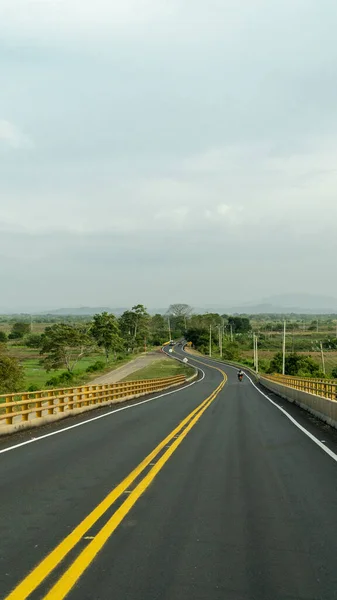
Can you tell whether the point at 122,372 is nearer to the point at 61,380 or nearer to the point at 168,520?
the point at 61,380

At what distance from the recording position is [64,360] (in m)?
76.8

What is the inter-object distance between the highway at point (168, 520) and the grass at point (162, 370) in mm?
60152

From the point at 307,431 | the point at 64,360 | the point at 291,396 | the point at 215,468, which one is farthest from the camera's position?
the point at 64,360

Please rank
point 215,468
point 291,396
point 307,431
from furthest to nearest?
1. point 291,396
2. point 307,431
3. point 215,468

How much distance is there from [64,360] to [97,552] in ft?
239

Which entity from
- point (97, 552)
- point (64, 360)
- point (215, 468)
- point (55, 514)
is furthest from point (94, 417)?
point (64, 360)

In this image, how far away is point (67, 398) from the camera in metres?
21.2

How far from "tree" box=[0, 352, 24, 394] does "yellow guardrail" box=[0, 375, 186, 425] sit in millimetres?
12214

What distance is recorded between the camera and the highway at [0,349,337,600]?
4.69 metres

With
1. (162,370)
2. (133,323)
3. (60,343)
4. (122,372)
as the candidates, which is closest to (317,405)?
(60,343)

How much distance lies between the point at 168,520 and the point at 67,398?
1522 centimetres

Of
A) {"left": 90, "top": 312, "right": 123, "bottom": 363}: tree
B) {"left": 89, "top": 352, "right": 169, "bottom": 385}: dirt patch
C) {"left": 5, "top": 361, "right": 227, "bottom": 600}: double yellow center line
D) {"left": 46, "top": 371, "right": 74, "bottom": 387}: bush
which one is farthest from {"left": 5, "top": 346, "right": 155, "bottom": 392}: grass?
{"left": 5, "top": 361, "right": 227, "bottom": 600}: double yellow center line

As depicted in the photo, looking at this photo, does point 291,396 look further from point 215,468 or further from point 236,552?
point 236,552

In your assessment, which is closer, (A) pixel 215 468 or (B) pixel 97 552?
(B) pixel 97 552
